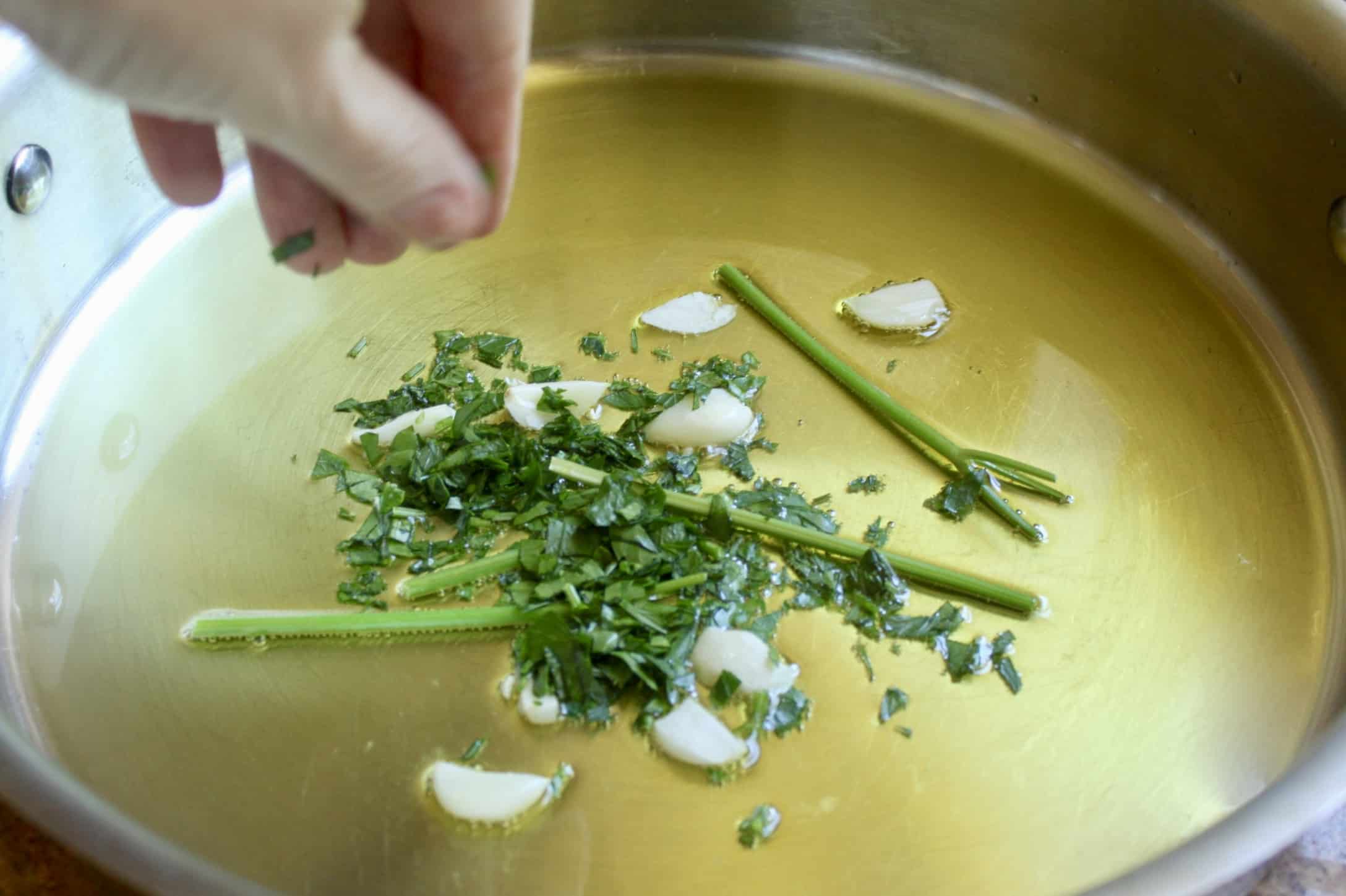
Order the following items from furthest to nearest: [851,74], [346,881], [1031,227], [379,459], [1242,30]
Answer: [851,74], [1031,227], [1242,30], [379,459], [346,881]

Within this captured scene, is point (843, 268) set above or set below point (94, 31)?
below

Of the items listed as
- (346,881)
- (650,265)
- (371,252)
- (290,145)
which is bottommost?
(346,881)

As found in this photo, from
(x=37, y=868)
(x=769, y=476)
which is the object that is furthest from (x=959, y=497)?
(x=37, y=868)

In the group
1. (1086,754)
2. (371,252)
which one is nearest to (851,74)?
(371,252)

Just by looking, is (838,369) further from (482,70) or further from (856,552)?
(482,70)

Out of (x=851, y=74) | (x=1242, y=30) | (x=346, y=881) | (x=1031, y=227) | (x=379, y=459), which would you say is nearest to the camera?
(x=346, y=881)

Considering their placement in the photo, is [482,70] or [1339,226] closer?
[482,70]

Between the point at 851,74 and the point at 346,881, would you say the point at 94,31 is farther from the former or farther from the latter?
the point at 851,74

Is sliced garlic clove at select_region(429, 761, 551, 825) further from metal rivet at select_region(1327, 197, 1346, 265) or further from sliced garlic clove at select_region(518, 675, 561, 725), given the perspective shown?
metal rivet at select_region(1327, 197, 1346, 265)
